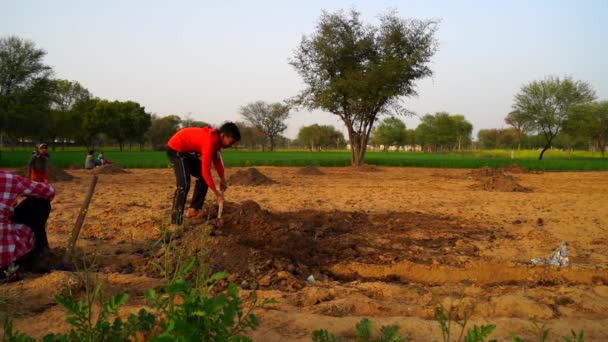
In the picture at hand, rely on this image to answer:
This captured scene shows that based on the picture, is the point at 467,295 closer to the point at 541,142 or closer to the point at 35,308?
the point at 35,308

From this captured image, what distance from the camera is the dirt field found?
3.12 meters

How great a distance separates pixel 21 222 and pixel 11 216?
235 millimetres

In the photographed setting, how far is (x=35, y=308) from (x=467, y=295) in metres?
3.48

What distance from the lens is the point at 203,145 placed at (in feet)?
18.1

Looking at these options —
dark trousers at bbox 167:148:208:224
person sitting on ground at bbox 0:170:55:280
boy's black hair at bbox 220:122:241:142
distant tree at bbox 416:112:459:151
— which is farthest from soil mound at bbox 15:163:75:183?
distant tree at bbox 416:112:459:151

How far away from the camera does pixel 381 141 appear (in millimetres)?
96188

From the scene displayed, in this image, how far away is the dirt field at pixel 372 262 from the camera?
3121 mm

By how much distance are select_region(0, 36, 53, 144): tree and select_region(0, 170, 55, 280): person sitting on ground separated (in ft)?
98.0

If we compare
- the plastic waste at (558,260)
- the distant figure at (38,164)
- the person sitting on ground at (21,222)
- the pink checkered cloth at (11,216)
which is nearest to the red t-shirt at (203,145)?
the person sitting on ground at (21,222)

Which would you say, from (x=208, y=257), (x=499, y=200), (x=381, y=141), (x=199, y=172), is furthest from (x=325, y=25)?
(x=381, y=141)

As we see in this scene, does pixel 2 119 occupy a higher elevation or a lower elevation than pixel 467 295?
higher

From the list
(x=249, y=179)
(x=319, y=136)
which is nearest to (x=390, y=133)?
(x=319, y=136)

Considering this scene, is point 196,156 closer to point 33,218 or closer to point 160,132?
point 33,218

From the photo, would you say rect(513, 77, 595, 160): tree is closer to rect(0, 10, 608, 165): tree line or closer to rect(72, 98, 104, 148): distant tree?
rect(0, 10, 608, 165): tree line
